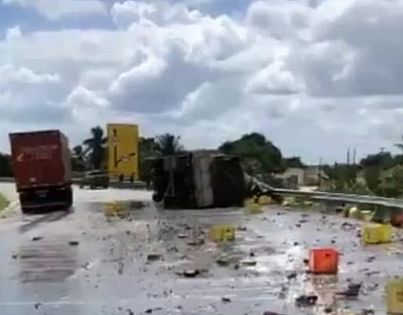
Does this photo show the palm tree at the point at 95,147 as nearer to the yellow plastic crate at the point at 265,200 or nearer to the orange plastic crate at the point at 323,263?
the yellow plastic crate at the point at 265,200

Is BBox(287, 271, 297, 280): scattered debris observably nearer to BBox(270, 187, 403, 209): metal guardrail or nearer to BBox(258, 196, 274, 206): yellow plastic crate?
BBox(270, 187, 403, 209): metal guardrail

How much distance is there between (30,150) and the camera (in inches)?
1913

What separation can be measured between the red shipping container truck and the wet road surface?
14461 mm

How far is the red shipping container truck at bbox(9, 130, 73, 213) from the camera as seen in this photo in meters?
48.3

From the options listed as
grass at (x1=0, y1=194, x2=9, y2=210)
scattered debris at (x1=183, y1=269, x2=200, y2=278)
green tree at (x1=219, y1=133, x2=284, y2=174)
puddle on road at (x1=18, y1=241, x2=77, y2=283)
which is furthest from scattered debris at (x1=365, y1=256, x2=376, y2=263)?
green tree at (x1=219, y1=133, x2=284, y2=174)

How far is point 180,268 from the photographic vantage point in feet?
63.1

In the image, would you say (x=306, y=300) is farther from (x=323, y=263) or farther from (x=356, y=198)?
(x=356, y=198)

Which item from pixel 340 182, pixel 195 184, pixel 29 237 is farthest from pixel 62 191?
pixel 29 237

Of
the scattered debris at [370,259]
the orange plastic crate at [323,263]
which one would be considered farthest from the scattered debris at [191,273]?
the scattered debris at [370,259]

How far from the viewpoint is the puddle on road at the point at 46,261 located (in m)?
18.4

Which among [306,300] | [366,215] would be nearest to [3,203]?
[366,215]

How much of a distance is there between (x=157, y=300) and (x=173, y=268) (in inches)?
178

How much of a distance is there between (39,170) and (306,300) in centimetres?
3572

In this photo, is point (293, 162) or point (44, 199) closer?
point (44, 199)
